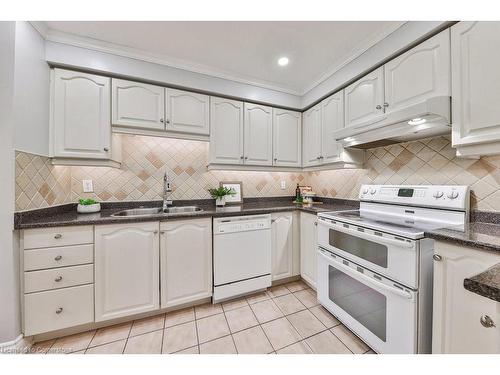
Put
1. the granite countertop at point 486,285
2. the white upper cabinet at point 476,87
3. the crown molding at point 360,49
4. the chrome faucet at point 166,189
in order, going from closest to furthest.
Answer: the granite countertop at point 486,285, the white upper cabinet at point 476,87, the crown molding at point 360,49, the chrome faucet at point 166,189

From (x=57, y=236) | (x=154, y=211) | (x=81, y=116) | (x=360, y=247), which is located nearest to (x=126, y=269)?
(x=57, y=236)

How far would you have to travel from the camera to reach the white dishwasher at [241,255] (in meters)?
1.92

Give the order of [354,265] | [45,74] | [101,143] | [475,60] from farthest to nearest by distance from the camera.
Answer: [101,143] → [45,74] → [354,265] → [475,60]

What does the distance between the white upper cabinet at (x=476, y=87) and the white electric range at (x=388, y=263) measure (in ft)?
1.21

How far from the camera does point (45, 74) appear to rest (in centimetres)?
164

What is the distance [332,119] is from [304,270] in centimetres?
167

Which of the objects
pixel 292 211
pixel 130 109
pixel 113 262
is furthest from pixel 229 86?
pixel 113 262

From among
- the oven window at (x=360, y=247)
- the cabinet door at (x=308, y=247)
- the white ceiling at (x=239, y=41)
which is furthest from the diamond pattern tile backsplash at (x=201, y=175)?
the white ceiling at (x=239, y=41)

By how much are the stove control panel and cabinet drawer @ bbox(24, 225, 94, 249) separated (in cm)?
237

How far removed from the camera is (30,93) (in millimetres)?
1480

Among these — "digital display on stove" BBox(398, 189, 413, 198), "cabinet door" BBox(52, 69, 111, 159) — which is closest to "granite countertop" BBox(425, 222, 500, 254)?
"digital display on stove" BBox(398, 189, 413, 198)

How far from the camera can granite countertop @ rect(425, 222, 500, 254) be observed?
3.03 ft

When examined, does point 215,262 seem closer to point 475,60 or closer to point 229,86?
point 229,86

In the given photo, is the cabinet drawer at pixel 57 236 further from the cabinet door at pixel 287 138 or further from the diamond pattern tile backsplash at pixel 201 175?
the cabinet door at pixel 287 138
